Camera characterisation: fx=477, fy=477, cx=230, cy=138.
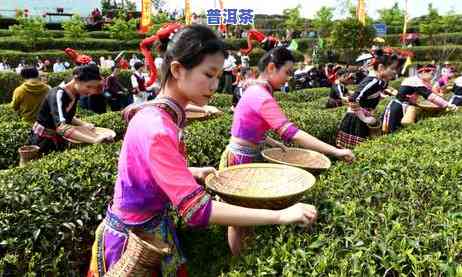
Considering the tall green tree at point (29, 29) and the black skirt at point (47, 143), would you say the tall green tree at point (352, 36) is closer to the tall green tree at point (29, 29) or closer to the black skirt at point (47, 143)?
the tall green tree at point (29, 29)

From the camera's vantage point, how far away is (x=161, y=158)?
1679 millimetres

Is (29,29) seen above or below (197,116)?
above

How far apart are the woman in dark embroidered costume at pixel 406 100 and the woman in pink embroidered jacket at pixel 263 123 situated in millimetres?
2706

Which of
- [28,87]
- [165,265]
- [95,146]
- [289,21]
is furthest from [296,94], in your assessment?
[289,21]

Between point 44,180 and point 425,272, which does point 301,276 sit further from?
point 44,180

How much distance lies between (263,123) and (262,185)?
844 mm

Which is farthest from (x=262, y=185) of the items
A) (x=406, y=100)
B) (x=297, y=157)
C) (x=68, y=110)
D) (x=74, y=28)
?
(x=74, y=28)

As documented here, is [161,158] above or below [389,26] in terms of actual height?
below

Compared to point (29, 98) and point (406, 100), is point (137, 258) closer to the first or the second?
point (406, 100)

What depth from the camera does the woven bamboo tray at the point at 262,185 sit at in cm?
215

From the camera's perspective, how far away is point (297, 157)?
3.50 m

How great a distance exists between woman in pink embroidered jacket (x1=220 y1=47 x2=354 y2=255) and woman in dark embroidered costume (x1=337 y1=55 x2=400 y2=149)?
206cm

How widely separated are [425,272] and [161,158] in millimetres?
1009

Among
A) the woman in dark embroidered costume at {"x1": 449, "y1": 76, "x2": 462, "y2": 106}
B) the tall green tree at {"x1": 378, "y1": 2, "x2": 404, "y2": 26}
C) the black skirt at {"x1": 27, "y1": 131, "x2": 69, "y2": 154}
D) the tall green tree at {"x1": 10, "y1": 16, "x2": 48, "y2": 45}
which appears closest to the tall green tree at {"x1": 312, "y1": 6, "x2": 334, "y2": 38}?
the tall green tree at {"x1": 378, "y1": 2, "x2": 404, "y2": 26}
